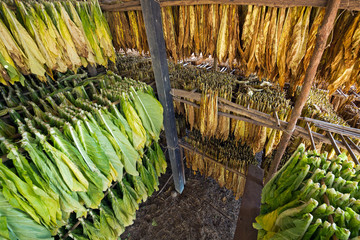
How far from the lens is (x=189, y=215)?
417 centimetres

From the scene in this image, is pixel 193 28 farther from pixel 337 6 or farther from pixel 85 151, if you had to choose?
pixel 85 151

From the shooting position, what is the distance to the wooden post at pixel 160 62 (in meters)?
2.30

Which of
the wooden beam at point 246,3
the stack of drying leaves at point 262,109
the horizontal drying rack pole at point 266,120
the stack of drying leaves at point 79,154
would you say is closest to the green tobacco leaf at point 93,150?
the stack of drying leaves at point 79,154

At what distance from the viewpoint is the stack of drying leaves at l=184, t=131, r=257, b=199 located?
3660mm

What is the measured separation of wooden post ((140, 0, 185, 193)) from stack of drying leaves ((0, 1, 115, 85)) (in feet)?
2.72

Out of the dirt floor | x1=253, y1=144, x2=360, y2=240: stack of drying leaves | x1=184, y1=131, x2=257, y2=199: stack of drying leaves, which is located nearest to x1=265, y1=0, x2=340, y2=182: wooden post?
x1=253, y1=144, x2=360, y2=240: stack of drying leaves

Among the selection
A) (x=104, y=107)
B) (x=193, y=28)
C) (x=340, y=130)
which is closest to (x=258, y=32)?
(x=193, y=28)


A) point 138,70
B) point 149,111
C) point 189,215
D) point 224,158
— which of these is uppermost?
point 138,70

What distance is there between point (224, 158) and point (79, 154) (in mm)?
3022

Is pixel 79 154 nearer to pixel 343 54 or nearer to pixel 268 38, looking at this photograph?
pixel 268 38

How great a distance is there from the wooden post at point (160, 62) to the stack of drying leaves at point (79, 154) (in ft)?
1.10

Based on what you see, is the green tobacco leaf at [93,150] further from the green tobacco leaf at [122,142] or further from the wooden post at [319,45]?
the wooden post at [319,45]

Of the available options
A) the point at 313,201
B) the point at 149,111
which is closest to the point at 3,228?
the point at 149,111

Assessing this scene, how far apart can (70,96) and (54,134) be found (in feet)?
3.30
